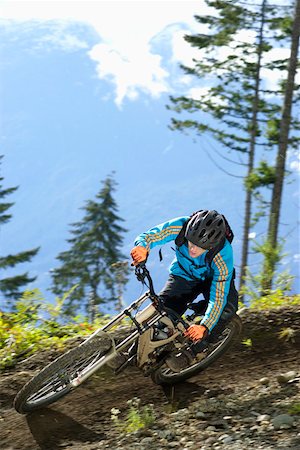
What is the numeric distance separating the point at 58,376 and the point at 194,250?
207 cm

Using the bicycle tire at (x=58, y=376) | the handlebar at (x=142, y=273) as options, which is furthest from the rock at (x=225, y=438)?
the handlebar at (x=142, y=273)

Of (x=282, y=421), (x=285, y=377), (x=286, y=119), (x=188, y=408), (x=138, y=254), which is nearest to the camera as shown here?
(x=282, y=421)

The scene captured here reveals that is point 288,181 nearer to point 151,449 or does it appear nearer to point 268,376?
point 268,376

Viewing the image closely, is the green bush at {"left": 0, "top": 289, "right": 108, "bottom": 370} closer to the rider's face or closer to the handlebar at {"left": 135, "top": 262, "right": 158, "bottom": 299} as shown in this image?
the handlebar at {"left": 135, "top": 262, "right": 158, "bottom": 299}

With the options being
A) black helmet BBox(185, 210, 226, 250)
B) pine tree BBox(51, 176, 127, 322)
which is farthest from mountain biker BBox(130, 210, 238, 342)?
pine tree BBox(51, 176, 127, 322)

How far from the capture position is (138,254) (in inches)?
237

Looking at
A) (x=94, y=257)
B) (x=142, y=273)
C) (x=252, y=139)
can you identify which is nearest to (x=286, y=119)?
(x=252, y=139)

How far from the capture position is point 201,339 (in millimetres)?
6238

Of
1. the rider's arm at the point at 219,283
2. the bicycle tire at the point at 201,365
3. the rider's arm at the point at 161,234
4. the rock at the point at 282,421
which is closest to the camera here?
the rock at the point at 282,421

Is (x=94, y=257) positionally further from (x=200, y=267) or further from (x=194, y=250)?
(x=194, y=250)

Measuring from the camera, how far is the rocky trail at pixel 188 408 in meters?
5.79

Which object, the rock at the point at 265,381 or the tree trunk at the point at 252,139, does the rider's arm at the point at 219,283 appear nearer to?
the rock at the point at 265,381

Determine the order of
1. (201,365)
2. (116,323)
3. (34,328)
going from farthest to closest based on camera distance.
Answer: (34,328) < (201,365) < (116,323)

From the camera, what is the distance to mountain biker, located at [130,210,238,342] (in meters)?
6.11
